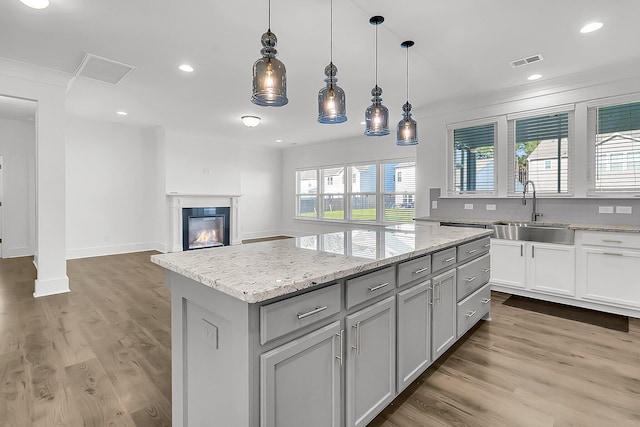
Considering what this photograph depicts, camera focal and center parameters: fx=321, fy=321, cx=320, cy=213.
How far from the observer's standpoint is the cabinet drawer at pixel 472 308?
2504 mm

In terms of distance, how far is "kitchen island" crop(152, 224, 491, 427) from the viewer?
3.73 feet

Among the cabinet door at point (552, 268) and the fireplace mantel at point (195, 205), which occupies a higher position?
the fireplace mantel at point (195, 205)

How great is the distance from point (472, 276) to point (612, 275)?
1.81m

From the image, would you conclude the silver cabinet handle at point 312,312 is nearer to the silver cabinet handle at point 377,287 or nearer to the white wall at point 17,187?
the silver cabinet handle at point 377,287

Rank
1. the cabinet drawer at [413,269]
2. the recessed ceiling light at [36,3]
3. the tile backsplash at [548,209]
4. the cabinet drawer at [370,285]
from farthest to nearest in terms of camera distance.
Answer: the tile backsplash at [548,209] → the recessed ceiling light at [36,3] → the cabinet drawer at [413,269] → the cabinet drawer at [370,285]

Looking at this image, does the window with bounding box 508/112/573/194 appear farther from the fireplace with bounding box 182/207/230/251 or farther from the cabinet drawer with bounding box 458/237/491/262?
the fireplace with bounding box 182/207/230/251

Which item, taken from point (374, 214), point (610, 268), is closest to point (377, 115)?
point (610, 268)

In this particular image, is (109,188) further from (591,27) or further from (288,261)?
(591,27)

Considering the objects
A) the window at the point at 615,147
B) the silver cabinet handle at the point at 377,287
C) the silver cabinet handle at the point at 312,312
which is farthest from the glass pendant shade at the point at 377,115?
the window at the point at 615,147

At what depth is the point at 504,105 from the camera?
14.3ft

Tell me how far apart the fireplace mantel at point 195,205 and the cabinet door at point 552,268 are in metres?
5.99

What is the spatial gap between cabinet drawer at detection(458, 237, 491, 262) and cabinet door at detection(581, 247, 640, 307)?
4.55 feet

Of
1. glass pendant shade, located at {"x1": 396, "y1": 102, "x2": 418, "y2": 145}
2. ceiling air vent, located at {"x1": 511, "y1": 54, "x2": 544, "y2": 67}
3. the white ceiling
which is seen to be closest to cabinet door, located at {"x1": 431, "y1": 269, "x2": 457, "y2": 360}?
glass pendant shade, located at {"x1": 396, "y1": 102, "x2": 418, "y2": 145}

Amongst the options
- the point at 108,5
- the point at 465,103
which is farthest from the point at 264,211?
the point at 108,5
